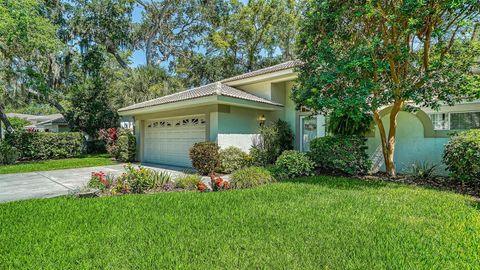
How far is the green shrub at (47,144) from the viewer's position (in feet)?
55.4

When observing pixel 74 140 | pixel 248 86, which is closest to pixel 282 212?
pixel 248 86

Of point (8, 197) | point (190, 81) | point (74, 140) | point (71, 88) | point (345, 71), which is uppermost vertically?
point (190, 81)

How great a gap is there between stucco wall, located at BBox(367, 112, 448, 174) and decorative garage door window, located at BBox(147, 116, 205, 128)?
26.8 ft

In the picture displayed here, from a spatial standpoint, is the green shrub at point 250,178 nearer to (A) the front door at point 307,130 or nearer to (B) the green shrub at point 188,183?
(B) the green shrub at point 188,183

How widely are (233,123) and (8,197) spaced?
829cm

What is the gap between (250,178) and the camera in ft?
27.0

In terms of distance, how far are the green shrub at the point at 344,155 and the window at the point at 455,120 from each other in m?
3.31

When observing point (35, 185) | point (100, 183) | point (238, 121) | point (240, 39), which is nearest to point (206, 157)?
point (238, 121)

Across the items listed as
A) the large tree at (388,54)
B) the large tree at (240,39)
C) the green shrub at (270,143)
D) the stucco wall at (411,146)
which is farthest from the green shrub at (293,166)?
Answer: the large tree at (240,39)

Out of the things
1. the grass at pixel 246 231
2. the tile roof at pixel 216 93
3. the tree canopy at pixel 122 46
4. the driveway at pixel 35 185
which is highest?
the tree canopy at pixel 122 46

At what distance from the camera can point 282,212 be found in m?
5.34

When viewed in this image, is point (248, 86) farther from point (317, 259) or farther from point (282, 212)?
point (317, 259)

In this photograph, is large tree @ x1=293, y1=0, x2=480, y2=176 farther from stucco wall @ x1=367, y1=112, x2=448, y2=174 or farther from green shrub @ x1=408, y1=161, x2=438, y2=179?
stucco wall @ x1=367, y1=112, x2=448, y2=174

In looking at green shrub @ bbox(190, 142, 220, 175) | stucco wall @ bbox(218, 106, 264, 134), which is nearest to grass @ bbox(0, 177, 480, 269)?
green shrub @ bbox(190, 142, 220, 175)
